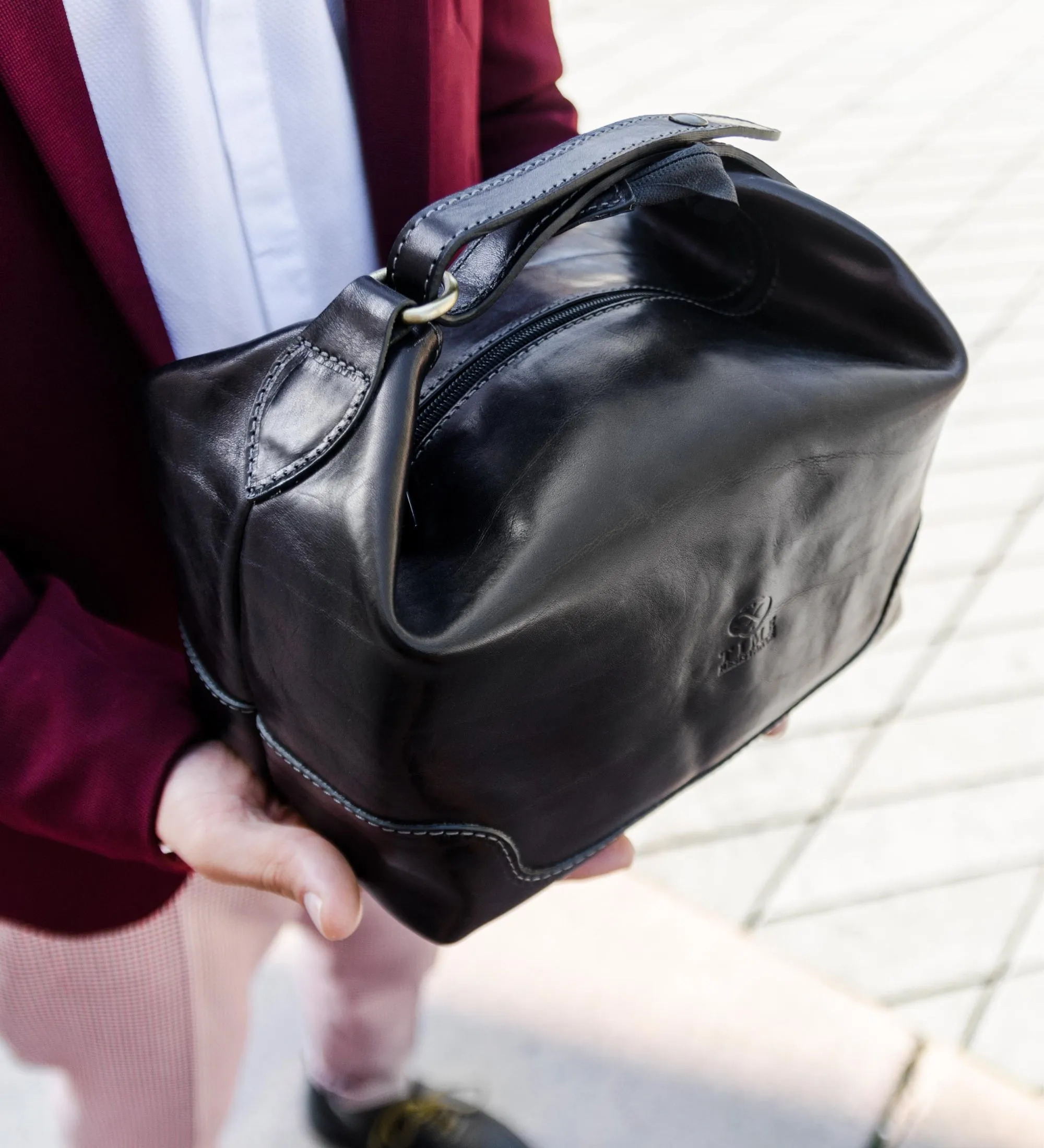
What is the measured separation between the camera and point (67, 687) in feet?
2.22

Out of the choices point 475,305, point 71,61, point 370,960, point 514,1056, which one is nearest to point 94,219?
point 71,61

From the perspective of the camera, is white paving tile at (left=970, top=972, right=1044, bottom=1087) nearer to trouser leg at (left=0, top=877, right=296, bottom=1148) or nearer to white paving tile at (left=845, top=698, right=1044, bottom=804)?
white paving tile at (left=845, top=698, right=1044, bottom=804)

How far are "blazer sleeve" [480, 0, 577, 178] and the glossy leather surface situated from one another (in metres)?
0.22

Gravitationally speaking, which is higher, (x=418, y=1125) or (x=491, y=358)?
(x=491, y=358)

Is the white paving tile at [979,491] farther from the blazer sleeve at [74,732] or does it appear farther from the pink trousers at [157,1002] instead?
the blazer sleeve at [74,732]

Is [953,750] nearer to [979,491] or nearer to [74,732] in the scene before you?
[979,491]

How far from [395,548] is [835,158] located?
3.23 meters

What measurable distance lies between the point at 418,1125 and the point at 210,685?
81 cm

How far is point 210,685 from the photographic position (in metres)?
0.70

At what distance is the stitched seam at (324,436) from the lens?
572 mm

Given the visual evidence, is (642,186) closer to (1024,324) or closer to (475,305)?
(475,305)

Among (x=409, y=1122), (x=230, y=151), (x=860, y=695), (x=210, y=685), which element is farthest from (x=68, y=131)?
(x=860, y=695)

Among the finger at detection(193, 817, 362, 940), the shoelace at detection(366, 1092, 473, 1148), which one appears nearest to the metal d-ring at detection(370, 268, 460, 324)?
the finger at detection(193, 817, 362, 940)

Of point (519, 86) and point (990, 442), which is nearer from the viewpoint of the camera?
point (519, 86)
